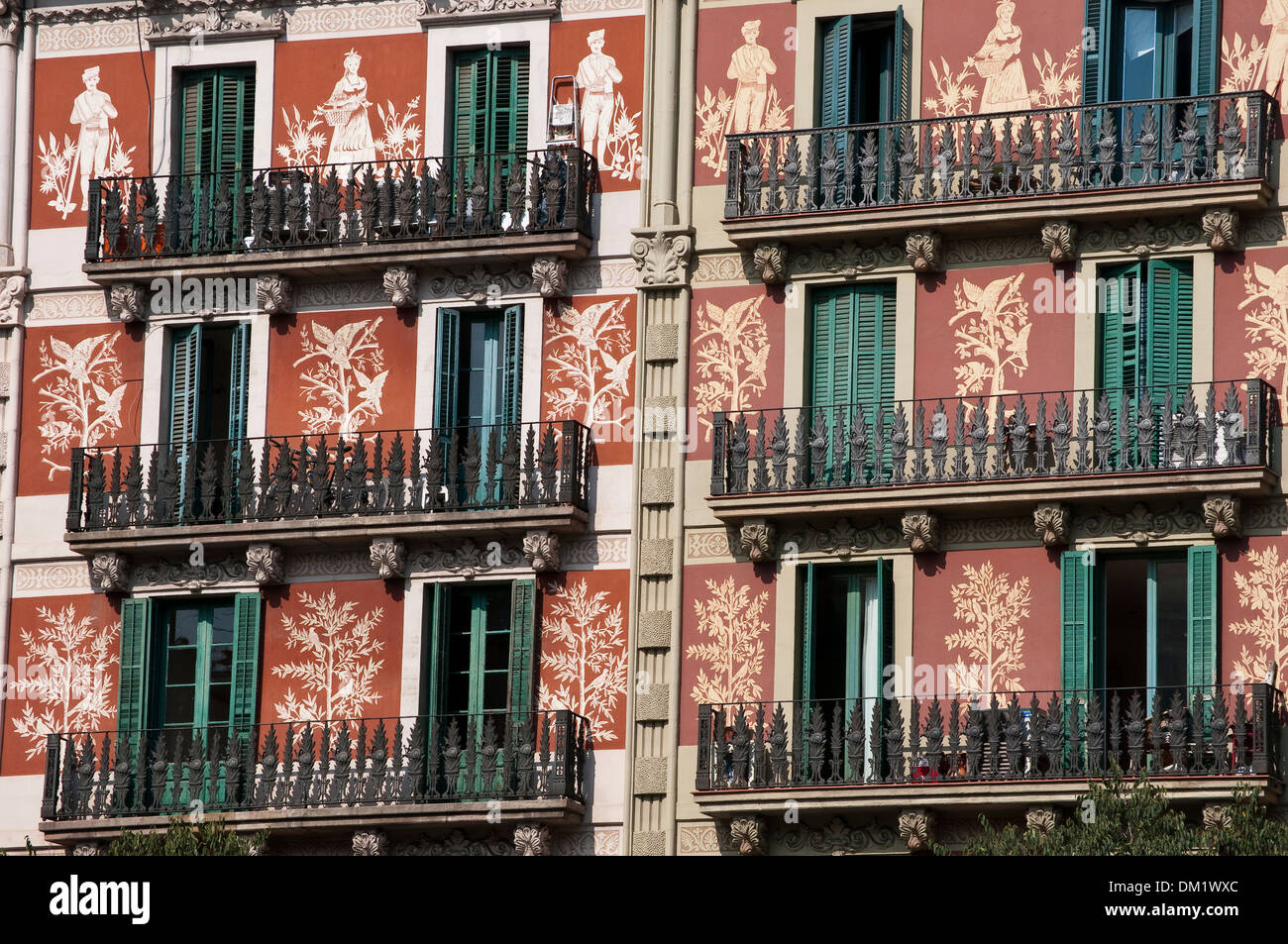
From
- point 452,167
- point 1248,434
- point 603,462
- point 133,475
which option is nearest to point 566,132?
point 452,167

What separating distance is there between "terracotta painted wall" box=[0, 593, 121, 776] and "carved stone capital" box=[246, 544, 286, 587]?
6.45ft

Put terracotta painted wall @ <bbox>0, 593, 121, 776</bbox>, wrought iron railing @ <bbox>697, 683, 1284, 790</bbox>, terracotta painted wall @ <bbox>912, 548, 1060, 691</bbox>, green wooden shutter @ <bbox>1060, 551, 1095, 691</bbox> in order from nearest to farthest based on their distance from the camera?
wrought iron railing @ <bbox>697, 683, 1284, 790</bbox>, green wooden shutter @ <bbox>1060, 551, 1095, 691</bbox>, terracotta painted wall @ <bbox>912, 548, 1060, 691</bbox>, terracotta painted wall @ <bbox>0, 593, 121, 776</bbox>

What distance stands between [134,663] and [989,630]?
34.5 feet

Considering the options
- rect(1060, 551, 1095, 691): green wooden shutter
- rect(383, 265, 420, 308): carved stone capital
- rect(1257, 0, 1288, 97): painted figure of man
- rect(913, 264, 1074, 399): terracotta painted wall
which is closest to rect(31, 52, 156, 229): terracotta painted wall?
rect(383, 265, 420, 308): carved stone capital

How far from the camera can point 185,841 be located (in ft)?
109

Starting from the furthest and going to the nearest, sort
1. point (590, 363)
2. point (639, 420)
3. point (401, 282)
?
point (401, 282), point (590, 363), point (639, 420)

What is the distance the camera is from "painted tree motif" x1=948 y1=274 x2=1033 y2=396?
34.7 m

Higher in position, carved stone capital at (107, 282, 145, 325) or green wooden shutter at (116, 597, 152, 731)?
carved stone capital at (107, 282, 145, 325)

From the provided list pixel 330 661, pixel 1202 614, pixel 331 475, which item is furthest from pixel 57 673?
pixel 1202 614

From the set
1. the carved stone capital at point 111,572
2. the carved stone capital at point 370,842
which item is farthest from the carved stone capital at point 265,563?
the carved stone capital at point 370,842

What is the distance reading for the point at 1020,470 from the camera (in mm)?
33625

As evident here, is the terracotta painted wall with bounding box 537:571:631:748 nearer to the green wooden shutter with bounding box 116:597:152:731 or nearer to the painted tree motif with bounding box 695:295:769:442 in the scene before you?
the painted tree motif with bounding box 695:295:769:442

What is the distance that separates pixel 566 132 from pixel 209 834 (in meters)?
9.74

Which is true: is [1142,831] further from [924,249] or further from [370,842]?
[370,842]
